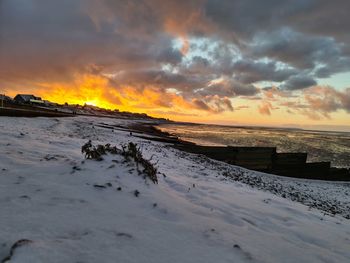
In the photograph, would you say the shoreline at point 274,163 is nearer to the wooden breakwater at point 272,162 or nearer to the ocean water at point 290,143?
the wooden breakwater at point 272,162

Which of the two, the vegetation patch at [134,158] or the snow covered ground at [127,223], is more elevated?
the vegetation patch at [134,158]

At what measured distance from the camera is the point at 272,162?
17312 mm

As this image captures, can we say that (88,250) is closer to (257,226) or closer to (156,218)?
(156,218)

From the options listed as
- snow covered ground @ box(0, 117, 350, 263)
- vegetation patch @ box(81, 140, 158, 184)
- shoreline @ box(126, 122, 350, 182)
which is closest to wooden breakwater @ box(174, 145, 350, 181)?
shoreline @ box(126, 122, 350, 182)

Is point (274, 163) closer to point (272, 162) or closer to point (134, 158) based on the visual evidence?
point (272, 162)

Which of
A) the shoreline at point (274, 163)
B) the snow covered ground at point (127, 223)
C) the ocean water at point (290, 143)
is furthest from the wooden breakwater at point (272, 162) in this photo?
the snow covered ground at point (127, 223)

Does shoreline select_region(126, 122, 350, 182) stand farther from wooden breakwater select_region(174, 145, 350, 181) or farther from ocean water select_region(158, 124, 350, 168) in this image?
ocean water select_region(158, 124, 350, 168)

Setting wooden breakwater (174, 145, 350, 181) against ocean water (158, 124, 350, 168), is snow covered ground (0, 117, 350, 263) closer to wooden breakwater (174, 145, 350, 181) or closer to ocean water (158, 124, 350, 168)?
wooden breakwater (174, 145, 350, 181)

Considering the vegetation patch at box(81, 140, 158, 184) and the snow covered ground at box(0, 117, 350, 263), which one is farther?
the vegetation patch at box(81, 140, 158, 184)

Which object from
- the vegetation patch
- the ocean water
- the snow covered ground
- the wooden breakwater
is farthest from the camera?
the ocean water

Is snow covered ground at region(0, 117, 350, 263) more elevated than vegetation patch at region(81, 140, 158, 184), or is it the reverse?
vegetation patch at region(81, 140, 158, 184)

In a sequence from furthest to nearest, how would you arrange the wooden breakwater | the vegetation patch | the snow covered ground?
the wooden breakwater → the vegetation patch → the snow covered ground

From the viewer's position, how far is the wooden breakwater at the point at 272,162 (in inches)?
661

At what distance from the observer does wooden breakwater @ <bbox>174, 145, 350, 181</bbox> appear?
55.1 feet
